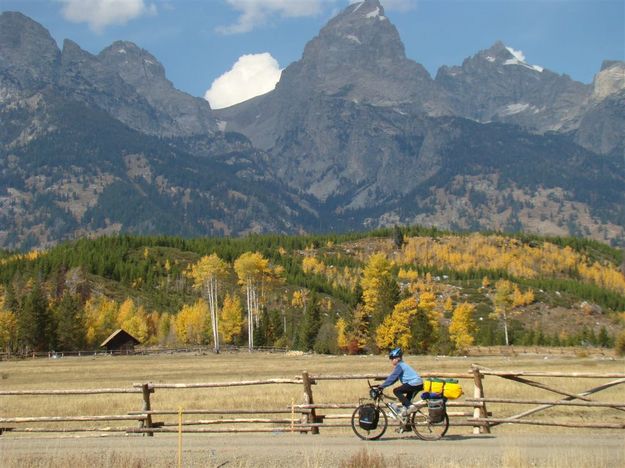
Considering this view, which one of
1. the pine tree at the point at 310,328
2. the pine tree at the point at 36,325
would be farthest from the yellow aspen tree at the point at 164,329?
the pine tree at the point at 310,328

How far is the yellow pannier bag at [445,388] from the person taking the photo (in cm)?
2320

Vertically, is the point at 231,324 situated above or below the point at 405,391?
above

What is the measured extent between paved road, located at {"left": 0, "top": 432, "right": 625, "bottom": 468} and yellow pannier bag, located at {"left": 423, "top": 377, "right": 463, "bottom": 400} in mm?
1539

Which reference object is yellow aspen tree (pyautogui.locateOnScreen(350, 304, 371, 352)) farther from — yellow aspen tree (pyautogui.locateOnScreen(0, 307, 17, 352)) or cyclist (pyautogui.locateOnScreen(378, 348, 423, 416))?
cyclist (pyautogui.locateOnScreen(378, 348, 423, 416))

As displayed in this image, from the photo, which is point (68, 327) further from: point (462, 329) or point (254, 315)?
point (462, 329)

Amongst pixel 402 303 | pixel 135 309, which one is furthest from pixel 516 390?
pixel 135 309

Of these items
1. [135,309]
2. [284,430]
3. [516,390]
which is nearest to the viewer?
[284,430]

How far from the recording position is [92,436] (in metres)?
28.2

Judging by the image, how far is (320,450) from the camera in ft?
72.1

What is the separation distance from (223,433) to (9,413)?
14711 mm

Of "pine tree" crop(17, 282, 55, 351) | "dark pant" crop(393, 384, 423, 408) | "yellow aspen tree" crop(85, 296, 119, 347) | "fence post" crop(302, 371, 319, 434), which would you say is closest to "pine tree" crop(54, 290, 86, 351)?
"pine tree" crop(17, 282, 55, 351)

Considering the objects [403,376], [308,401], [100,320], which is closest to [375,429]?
[403,376]

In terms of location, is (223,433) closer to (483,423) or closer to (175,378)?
(483,423)

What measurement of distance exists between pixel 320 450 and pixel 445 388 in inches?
175
